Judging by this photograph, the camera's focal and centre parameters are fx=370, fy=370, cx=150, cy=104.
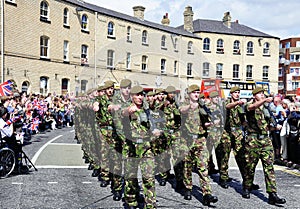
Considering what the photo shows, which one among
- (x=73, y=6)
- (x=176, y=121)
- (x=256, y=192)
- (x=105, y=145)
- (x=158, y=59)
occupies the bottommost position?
(x=256, y=192)

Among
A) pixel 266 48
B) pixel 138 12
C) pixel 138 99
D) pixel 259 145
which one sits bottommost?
pixel 259 145

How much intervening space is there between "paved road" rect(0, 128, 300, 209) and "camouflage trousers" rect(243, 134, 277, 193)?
1.22ft

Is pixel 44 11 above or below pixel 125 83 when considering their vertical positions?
above

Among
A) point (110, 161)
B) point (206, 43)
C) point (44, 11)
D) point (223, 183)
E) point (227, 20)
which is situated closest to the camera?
point (110, 161)

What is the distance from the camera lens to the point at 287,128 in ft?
35.2

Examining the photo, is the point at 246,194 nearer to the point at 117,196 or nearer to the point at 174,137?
the point at 174,137

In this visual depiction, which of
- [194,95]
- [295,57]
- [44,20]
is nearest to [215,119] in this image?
[194,95]

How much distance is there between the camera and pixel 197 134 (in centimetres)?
656

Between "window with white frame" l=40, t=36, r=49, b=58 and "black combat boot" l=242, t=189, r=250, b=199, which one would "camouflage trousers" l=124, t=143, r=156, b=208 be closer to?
"black combat boot" l=242, t=189, r=250, b=199

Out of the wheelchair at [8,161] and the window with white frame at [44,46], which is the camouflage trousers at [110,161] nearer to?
the wheelchair at [8,161]

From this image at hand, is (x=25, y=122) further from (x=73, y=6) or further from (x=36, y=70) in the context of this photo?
(x=73, y=6)

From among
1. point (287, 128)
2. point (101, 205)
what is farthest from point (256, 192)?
point (287, 128)

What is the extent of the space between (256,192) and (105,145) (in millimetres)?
3177

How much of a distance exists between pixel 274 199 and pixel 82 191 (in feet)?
11.7
